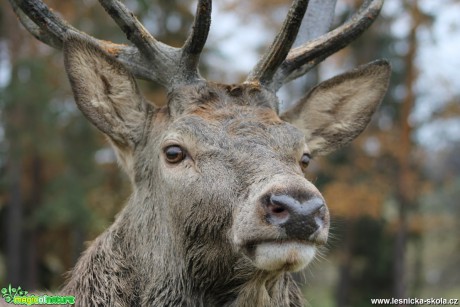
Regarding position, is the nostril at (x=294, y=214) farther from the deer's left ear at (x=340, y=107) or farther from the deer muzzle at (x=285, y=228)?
the deer's left ear at (x=340, y=107)

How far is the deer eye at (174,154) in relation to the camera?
3936 mm

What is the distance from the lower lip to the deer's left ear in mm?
1781

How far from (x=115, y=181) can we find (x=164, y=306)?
1752cm

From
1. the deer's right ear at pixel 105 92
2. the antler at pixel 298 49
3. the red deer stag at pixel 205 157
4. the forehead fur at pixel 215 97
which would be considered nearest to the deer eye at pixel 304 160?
the red deer stag at pixel 205 157

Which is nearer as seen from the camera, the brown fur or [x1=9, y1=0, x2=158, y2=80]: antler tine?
the brown fur

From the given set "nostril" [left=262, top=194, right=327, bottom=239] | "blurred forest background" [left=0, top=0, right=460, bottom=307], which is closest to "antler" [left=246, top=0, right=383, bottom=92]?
"nostril" [left=262, top=194, right=327, bottom=239]

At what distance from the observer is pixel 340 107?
16.4ft

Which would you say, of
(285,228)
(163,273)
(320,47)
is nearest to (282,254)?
(285,228)

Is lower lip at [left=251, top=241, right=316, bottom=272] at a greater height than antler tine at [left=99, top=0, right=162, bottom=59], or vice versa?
antler tine at [left=99, top=0, right=162, bottom=59]

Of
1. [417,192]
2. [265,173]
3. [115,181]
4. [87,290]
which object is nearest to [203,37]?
Result: [265,173]

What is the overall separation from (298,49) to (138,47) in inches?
51.1

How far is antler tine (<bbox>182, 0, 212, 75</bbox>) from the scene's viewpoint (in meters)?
4.04

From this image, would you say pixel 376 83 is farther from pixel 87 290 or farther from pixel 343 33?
pixel 87 290

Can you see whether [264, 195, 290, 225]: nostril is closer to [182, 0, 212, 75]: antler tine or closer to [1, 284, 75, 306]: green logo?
[182, 0, 212, 75]: antler tine
